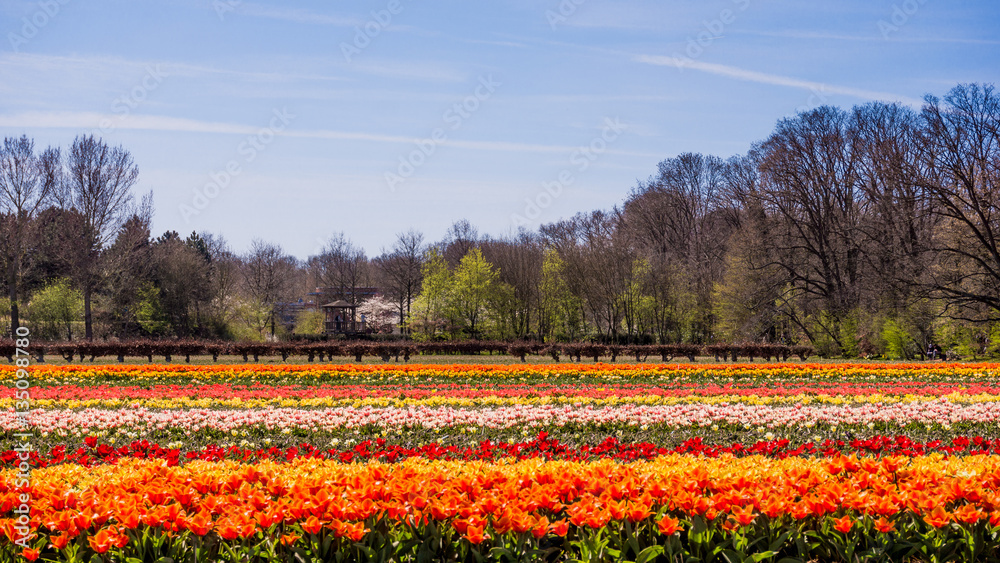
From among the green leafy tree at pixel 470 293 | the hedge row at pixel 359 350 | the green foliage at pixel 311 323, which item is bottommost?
the hedge row at pixel 359 350

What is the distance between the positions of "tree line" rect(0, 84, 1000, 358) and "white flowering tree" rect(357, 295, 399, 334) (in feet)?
23.0

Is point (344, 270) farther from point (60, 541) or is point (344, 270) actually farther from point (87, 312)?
point (60, 541)

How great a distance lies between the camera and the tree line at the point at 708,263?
1163 inches

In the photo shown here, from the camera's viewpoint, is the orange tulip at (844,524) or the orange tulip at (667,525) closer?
the orange tulip at (667,525)

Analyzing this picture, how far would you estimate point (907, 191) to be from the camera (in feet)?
102

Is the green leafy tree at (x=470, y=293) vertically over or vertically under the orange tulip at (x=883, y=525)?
over

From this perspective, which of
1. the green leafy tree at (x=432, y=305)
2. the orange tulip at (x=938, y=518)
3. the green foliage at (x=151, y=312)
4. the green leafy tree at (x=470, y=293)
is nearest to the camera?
the orange tulip at (x=938, y=518)

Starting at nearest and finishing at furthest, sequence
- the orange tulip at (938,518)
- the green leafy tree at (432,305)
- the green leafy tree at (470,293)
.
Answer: the orange tulip at (938,518), the green leafy tree at (470,293), the green leafy tree at (432,305)

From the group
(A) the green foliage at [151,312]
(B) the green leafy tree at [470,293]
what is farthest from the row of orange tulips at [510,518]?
(A) the green foliage at [151,312]

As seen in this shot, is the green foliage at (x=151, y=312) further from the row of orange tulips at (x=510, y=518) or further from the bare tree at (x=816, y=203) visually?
the row of orange tulips at (x=510, y=518)

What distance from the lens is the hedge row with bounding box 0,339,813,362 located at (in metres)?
28.3

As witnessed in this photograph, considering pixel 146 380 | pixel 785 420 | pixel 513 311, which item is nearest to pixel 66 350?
pixel 146 380

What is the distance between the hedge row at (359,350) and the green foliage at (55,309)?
900cm

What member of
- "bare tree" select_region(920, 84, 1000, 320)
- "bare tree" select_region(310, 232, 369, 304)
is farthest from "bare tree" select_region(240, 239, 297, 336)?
"bare tree" select_region(920, 84, 1000, 320)
